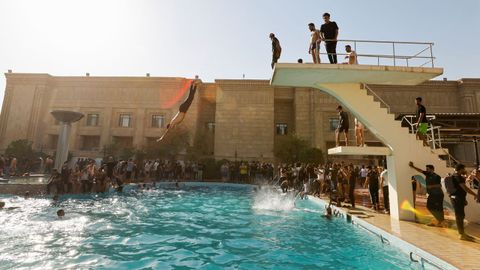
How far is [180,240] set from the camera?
22.1 feet

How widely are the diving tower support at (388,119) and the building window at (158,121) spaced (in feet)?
96.2

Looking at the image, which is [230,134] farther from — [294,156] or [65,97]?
[65,97]

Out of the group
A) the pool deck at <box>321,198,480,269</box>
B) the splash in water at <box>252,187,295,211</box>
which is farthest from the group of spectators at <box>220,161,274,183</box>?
the pool deck at <box>321,198,480,269</box>

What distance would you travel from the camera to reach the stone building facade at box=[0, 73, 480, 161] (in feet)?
107

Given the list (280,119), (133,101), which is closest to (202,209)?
(280,119)

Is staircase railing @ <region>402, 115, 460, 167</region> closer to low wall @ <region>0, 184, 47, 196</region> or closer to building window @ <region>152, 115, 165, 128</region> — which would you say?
low wall @ <region>0, 184, 47, 196</region>

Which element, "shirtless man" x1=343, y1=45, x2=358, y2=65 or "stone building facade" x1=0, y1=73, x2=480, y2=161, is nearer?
"shirtless man" x1=343, y1=45, x2=358, y2=65

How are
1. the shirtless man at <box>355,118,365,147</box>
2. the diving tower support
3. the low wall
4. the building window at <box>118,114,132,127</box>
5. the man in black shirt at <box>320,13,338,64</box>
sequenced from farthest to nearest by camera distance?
the building window at <box>118,114,132,127</box>
the low wall
the shirtless man at <box>355,118,365,147</box>
the man in black shirt at <box>320,13,338,64</box>
the diving tower support

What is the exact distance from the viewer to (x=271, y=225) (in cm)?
836

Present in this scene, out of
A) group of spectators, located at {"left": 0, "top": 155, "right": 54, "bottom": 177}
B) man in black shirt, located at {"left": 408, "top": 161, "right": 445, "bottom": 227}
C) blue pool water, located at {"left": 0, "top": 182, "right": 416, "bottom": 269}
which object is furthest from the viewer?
group of spectators, located at {"left": 0, "top": 155, "right": 54, "bottom": 177}

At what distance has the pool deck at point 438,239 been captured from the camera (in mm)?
4471

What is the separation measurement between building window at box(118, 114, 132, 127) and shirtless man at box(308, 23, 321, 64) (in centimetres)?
3259

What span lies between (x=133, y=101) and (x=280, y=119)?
2111 cm

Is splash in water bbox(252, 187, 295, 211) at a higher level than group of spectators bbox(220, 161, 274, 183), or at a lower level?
lower
